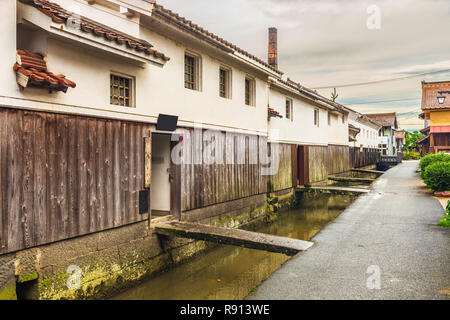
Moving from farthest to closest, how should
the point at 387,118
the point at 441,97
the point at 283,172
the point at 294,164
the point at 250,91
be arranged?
1. the point at 387,118
2. the point at 441,97
3. the point at 294,164
4. the point at 283,172
5. the point at 250,91

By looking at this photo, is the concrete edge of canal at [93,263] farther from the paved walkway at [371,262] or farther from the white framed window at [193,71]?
the white framed window at [193,71]

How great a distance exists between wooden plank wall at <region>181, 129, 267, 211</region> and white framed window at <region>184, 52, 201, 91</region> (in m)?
1.26

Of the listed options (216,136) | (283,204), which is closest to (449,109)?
(283,204)

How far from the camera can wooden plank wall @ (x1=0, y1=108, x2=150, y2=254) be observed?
16.2ft

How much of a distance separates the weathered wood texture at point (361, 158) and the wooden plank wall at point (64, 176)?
2253cm

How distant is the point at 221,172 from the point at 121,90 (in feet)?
13.9

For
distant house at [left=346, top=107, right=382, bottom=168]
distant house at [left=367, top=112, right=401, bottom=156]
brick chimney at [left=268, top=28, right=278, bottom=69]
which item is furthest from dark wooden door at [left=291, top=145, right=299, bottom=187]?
A: distant house at [left=367, top=112, right=401, bottom=156]

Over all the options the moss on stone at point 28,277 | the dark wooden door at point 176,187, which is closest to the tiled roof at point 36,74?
the moss on stone at point 28,277

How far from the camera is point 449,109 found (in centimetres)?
2978

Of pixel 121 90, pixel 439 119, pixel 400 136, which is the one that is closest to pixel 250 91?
pixel 121 90

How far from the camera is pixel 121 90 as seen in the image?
6918mm

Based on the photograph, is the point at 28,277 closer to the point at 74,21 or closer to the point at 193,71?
the point at 74,21

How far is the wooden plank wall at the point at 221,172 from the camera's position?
8836mm
